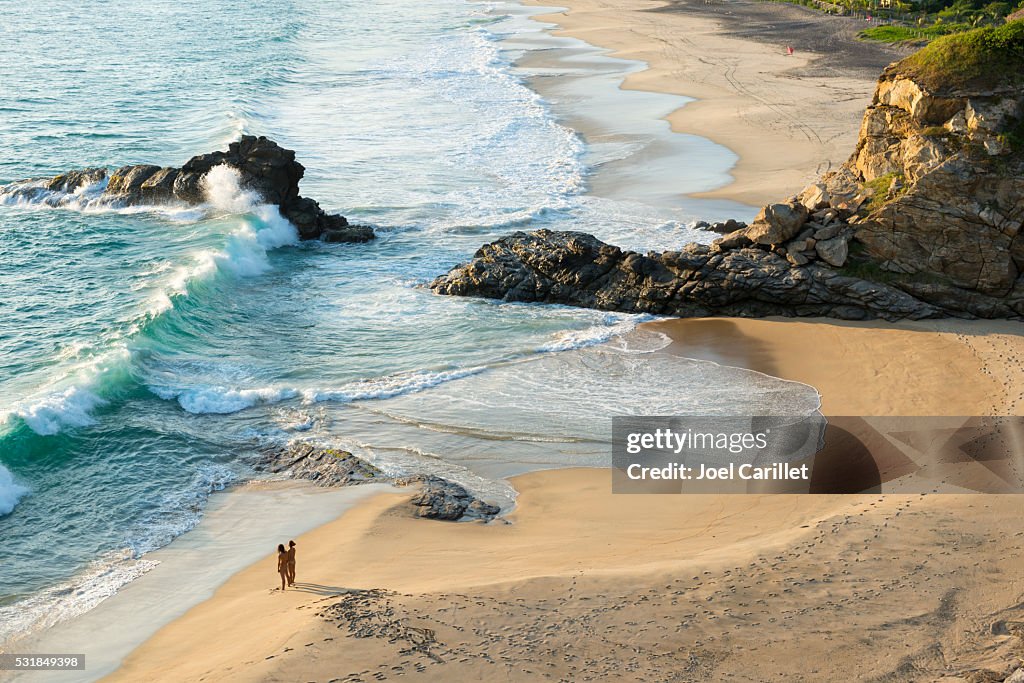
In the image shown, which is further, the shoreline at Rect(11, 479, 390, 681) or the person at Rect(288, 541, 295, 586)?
the person at Rect(288, 541, 295, 586)

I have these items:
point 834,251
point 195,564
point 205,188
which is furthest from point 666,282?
point 205,188

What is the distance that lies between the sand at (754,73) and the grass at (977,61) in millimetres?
8123

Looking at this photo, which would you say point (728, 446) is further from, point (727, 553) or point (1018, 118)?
point (1018, 118)

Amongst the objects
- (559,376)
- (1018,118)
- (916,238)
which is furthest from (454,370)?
(1018,118)

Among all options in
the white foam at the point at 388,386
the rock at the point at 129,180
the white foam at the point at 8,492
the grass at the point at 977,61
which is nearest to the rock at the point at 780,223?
the grass at the point at 977,61

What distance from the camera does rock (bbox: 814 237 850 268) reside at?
21.5 metres

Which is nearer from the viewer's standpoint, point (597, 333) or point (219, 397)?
point (219, 397)

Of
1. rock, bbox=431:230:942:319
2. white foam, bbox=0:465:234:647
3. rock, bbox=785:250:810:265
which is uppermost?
rock, bbox=785:250:810:265

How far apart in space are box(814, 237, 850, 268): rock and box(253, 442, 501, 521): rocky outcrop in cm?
1030

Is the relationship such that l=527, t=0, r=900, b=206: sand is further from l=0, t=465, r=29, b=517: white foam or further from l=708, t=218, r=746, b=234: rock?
l=0, t=465, r=29, b=517: white foam

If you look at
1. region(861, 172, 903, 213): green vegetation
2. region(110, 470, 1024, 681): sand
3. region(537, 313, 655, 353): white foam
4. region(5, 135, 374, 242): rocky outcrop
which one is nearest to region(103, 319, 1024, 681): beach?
region(110, 470, 1024, 681): sand

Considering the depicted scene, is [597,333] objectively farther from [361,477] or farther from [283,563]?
[283,563]

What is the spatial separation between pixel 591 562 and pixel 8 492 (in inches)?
374

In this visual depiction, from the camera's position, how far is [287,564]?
1308cm
